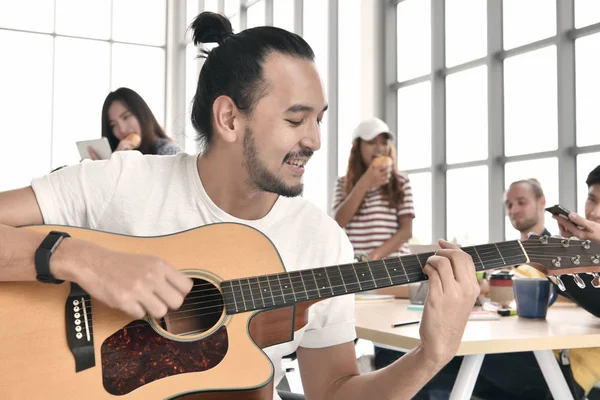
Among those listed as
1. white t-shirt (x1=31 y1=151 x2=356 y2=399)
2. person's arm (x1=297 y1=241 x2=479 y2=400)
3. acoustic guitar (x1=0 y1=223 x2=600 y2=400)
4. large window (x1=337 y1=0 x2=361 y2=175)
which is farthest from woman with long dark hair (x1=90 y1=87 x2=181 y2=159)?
large window (x1=337 y1=0 x2=361 y2=175)

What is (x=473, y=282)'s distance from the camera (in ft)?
4.17

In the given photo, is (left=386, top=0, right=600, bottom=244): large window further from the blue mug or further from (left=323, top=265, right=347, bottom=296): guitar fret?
(left=323, top=265, right=347, bottom=296): guitar fret

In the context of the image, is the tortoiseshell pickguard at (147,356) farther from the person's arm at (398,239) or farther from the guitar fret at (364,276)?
the person's arm at (398,239)

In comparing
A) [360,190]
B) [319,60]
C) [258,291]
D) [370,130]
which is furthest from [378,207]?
[319,60]

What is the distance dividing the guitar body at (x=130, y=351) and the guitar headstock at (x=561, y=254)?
534 mm

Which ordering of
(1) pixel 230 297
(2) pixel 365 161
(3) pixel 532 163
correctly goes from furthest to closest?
(3) pixel 532 163
(2) pixel 365 161
(1) pixel 230 297

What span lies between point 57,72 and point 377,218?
22.0 ft

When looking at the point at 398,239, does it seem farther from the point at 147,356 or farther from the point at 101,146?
the point at 147,356

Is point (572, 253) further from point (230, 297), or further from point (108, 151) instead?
point (108, 151)

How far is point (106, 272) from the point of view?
3.81ft

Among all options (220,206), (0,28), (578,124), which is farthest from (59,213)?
(0,28)

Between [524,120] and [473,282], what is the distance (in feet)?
12.3

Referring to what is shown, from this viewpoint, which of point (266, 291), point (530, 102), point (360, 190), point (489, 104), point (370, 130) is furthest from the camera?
point (489, 104)

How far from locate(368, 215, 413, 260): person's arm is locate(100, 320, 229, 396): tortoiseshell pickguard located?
2.67m
